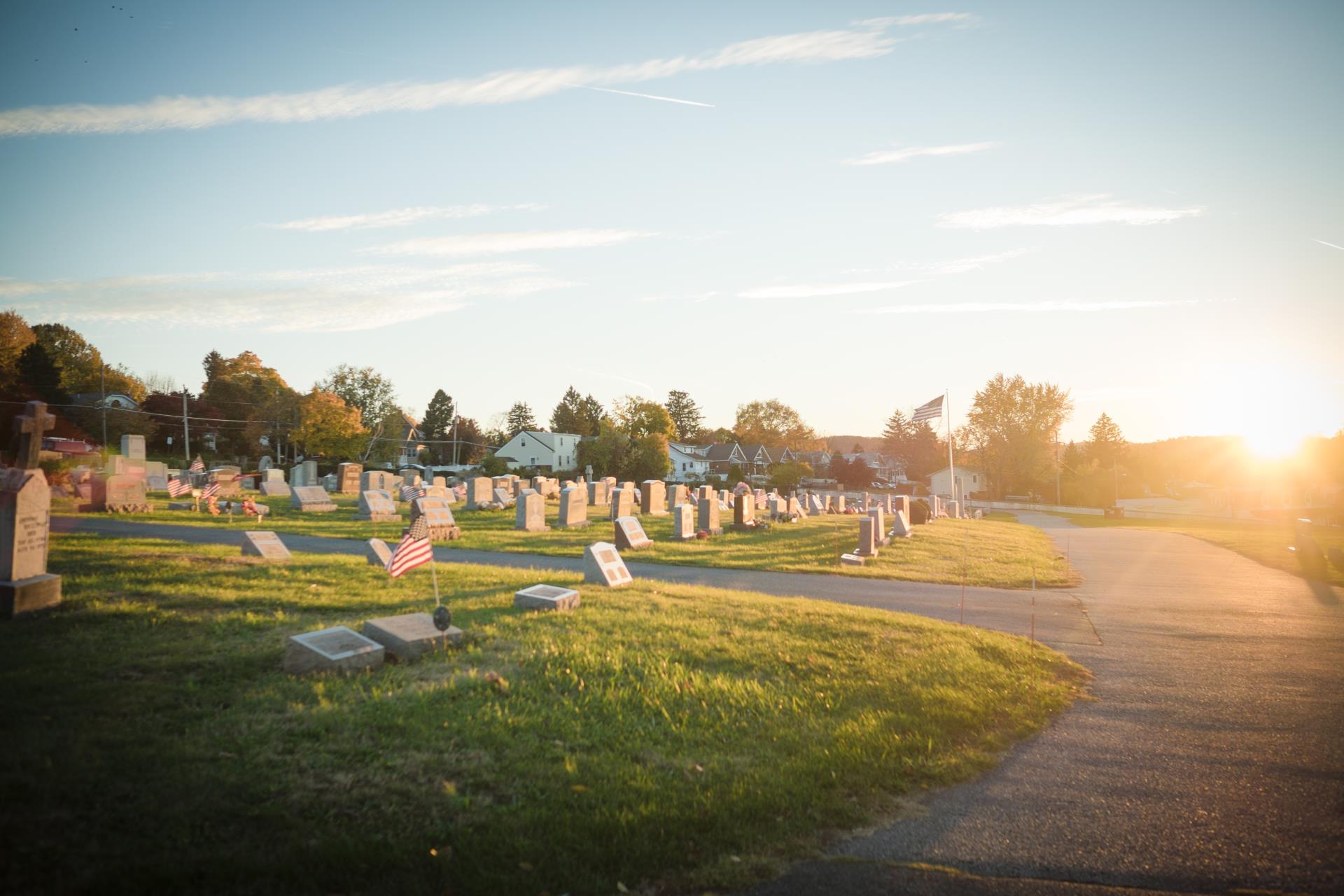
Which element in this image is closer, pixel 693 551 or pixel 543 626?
pixel 543 626

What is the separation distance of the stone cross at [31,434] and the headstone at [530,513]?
46.0 feet

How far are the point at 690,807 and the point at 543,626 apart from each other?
12.3ft

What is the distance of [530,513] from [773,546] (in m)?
8.05

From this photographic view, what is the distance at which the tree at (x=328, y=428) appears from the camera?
55.3m

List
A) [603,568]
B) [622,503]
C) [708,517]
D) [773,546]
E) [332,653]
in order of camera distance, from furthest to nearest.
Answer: [622,503] → [708,517] → [773,546] → [603,568] → [332,653]

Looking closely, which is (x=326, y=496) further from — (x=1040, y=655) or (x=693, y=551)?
(x=1040, y=655)

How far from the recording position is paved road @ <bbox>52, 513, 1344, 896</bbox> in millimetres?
3943

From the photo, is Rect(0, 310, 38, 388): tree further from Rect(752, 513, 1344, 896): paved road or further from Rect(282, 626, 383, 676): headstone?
Rect(752, 513, 1344, 896): paved road

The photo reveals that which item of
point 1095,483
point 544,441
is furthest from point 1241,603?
point 544,441

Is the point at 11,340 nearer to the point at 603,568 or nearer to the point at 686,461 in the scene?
the point at 603,568

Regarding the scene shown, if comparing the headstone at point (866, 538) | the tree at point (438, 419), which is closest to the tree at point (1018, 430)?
the headstone at point (866, 538)

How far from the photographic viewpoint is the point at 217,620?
23.2ft

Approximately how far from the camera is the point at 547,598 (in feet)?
28.6

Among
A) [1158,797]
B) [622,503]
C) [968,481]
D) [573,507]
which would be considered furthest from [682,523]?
[968,481]
